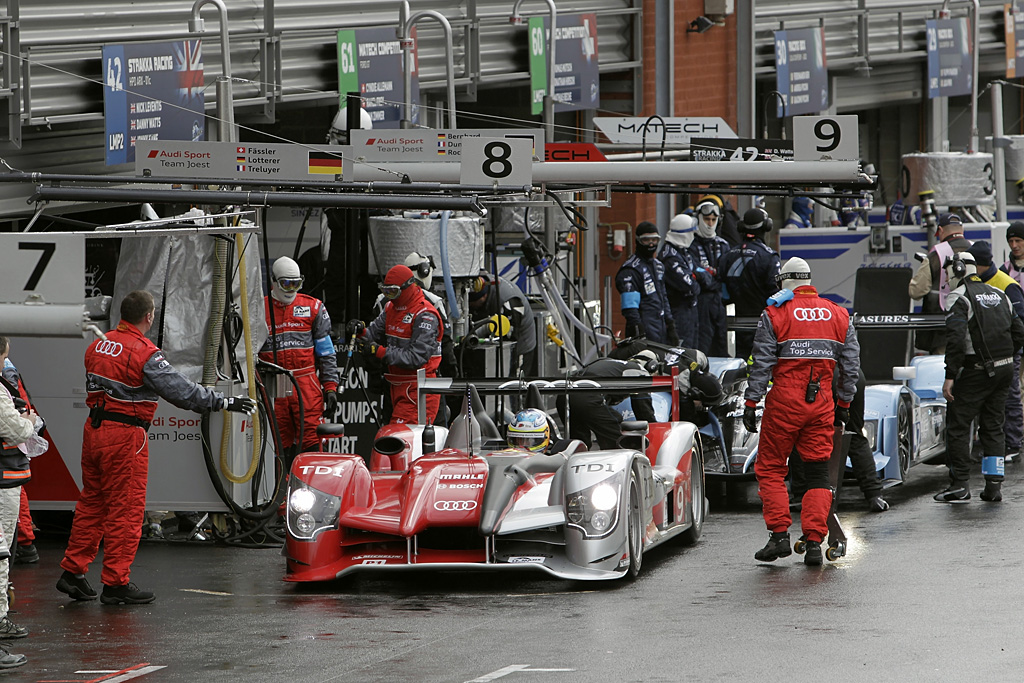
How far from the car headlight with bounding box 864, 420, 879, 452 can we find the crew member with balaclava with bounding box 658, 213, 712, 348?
14.2ft

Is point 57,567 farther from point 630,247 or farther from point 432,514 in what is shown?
point 630,247

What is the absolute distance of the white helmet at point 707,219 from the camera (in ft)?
60.0

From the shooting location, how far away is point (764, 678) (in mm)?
7465

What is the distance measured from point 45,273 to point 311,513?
278 cm

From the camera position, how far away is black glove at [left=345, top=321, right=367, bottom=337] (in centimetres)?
1388

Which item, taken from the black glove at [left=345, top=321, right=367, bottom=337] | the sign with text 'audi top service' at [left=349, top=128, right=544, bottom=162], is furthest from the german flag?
the black glove at [left=345, top=321, right=367, bottom=337]

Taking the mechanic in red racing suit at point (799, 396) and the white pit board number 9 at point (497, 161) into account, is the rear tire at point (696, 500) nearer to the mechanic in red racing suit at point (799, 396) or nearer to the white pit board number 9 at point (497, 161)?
the mechanic in red racing suit at point (799, 396)

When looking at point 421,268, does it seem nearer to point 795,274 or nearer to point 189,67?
point 189,67

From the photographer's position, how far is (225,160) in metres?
11.7

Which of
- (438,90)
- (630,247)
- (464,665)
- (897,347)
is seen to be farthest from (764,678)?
(630,247)

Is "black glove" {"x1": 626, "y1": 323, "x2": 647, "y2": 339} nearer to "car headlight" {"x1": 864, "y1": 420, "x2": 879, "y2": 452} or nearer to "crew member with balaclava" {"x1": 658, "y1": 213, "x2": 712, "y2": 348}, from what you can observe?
"crew member with balaclava" {"x1": 658, "y1": 213, "x2": 712, "y2": 348}

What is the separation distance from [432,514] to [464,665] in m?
2.08

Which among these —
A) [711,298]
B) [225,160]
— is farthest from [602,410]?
[711,298]

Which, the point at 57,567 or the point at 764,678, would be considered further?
the point at 57,567
